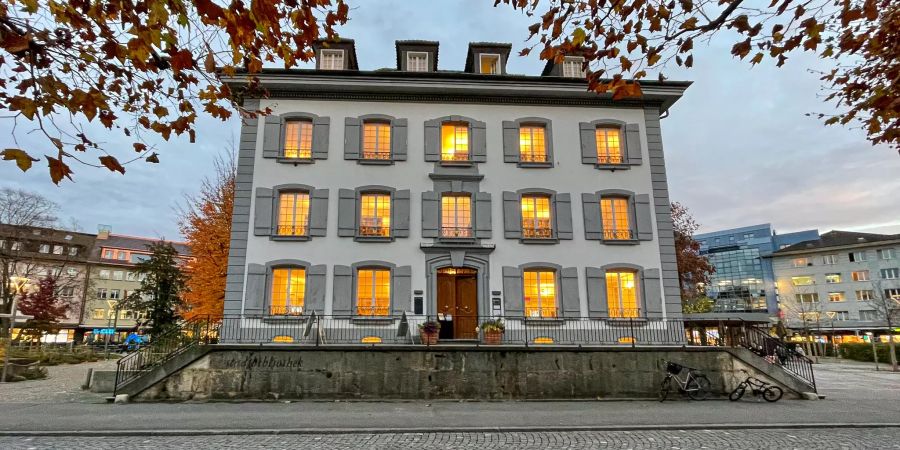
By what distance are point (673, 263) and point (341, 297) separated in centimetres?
1149

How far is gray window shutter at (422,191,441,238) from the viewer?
655 inches

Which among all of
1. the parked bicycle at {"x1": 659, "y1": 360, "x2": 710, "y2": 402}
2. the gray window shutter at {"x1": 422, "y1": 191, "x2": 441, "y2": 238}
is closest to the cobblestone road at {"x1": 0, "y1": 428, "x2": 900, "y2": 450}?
the parked bicycle at {"x1": 659, "y1": 360, "x2": 710, "y2": 402}

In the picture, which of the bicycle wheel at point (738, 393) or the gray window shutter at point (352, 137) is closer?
the bicycle wheel at point (738, 393)

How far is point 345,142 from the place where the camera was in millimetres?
17266

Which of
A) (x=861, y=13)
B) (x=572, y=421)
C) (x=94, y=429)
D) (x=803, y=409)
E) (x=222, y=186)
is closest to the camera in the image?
(x=861, y=13)

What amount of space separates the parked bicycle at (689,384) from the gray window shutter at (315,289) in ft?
34.4

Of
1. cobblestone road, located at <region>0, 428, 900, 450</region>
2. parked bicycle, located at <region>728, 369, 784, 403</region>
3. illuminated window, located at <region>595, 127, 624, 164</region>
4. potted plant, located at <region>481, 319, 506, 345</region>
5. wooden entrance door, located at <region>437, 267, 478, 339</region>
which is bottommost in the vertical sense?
cobblestone road, located at <region>0, 428, 900, 450</region>

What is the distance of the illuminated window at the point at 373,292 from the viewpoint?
629 inches

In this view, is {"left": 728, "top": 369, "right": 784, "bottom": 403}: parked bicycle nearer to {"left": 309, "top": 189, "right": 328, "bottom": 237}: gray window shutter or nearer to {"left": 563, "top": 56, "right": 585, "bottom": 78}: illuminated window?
{"left": 563, "top": 56, "right": 585, "bottom": 78}: illuminated window

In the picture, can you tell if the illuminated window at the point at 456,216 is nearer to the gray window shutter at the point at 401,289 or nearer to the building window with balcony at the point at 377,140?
the gray window shutter at the point at 401,289

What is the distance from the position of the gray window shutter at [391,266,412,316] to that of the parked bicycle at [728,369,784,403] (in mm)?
9742

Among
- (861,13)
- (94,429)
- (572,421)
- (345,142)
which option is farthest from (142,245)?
(861,13)

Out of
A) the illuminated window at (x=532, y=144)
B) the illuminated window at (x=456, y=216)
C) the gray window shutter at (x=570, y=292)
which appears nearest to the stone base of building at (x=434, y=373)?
the gray window shutter at (x=570, y=292)

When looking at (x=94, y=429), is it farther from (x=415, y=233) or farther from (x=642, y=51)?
(x=642, y=51)
